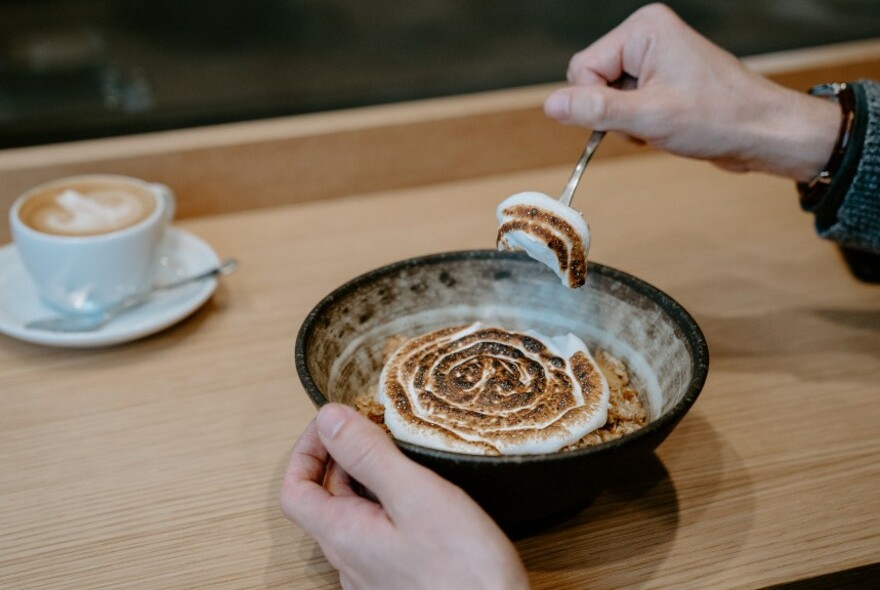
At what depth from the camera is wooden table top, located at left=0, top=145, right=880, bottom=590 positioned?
0.84 m

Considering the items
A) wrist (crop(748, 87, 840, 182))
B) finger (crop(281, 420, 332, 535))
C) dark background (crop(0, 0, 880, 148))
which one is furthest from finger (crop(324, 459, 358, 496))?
dark background (crop(0, 0, 880, 148))

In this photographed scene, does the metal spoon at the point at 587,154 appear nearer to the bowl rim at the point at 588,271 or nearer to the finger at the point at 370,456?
the bowl rim at the point at 588,271

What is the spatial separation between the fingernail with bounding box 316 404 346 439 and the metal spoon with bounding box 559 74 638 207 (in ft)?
1.19

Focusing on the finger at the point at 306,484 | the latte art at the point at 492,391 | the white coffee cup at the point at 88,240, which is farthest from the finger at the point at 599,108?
the white coffee cup at the point at 88,240

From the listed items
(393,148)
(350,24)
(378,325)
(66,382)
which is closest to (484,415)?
(378,325)

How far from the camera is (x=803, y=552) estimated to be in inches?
33.4

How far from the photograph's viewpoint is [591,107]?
101cm

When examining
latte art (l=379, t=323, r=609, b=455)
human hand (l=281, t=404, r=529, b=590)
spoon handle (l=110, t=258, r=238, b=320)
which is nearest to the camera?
human hand (l=281, t=404, r=529, b=590)

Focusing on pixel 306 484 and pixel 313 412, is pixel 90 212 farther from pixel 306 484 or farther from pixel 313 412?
pixel 306 484

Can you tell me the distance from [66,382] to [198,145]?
523 mm

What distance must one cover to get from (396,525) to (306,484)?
0.40 ft

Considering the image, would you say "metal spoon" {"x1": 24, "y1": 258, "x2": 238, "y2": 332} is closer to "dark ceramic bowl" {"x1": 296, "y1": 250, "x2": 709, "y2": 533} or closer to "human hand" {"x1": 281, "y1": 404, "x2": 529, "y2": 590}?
"dark ceramic bowl" {"x1": 296, "y1": 250, "x2": 709, "y2": 533}

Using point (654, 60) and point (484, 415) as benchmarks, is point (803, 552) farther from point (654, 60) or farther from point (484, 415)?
point (654, 60)

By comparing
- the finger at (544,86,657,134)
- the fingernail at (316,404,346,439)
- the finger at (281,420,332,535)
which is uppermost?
the finger at (544,86,657,134)
